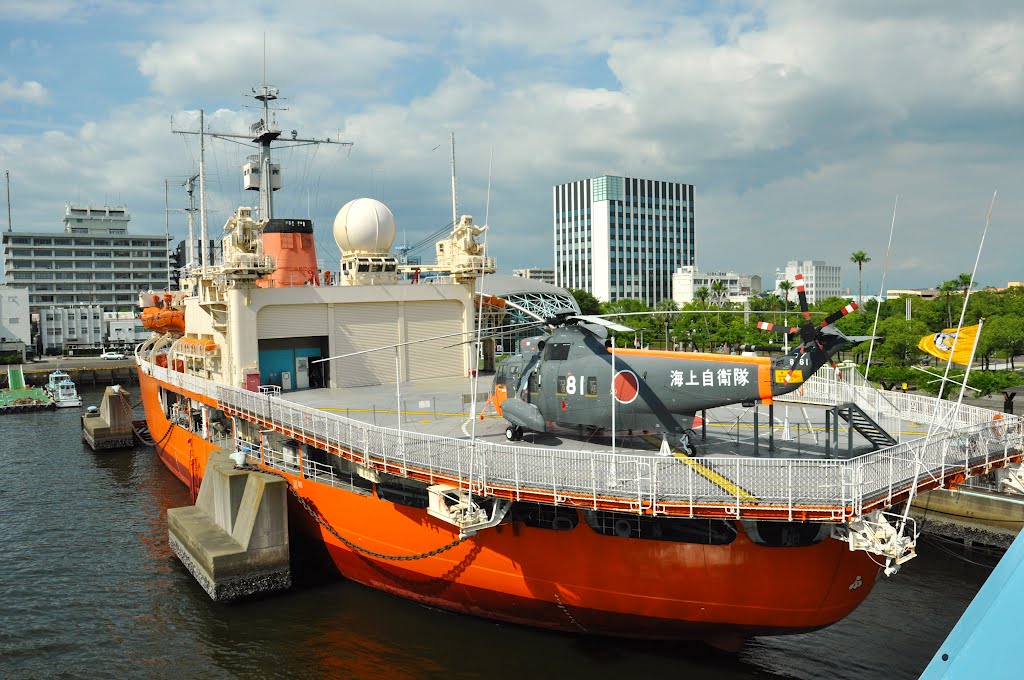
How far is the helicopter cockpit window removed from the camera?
23188 millimetres

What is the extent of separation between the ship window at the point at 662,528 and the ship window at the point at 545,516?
561mm

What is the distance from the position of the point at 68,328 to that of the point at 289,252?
111315 millimetres

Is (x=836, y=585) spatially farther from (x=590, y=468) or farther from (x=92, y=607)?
(x=92, y=607)

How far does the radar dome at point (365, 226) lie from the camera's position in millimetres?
41688

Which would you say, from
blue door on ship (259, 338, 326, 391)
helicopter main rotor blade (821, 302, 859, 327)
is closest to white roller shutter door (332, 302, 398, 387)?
blue door on ship (259, 338, 326, 391)

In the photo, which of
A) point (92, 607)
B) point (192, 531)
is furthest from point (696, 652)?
point (92, 607)

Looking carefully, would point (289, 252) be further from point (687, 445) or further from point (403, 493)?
point (687, 445)

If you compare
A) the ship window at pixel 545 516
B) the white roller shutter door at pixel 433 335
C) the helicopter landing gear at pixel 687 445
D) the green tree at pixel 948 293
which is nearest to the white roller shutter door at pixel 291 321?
the white roller shutter door at pixel 433 335

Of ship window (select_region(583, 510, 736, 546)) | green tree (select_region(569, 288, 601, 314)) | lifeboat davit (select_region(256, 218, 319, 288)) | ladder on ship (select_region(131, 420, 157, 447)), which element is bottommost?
ladder on ship (select_region(131, 420, 157, 447))

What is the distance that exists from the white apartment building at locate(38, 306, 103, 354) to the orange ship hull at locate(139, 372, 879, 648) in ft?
426

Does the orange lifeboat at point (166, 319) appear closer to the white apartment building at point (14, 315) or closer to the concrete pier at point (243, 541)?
the concrete pier at point (243, 541)

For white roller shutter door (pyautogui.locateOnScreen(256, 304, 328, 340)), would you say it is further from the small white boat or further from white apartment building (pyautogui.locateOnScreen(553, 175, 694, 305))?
white apartment building (pyautogui.locateOnScreen(553, 175, 694, 305))

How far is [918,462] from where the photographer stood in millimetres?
17375

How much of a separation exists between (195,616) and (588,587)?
13.8 metres
